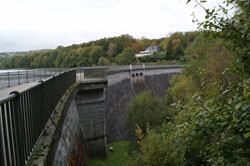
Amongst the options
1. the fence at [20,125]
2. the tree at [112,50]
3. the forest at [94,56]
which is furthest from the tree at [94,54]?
the fence at [20,125]

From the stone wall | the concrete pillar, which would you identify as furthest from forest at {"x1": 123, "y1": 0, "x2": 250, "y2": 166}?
the concrete pillar

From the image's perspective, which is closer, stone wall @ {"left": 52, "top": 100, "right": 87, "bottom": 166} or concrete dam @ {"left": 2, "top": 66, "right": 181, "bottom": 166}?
concrete dam @ {"left": 2, "top": 66, "right": 181, "bottom": 166}

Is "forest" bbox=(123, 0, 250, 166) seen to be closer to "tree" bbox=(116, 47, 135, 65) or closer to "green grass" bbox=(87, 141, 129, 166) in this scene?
"green grass" bbox=(87, 141, 129, 166)

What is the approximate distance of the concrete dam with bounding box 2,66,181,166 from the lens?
464 cm

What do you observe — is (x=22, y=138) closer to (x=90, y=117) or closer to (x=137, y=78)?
(x=90, y=117)

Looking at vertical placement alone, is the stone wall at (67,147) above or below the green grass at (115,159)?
above

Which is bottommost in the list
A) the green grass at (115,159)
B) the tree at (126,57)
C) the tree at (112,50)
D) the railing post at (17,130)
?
the green grass at (115,159)

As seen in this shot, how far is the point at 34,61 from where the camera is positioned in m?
60.3

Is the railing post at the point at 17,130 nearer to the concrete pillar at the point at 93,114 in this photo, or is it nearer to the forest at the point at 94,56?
the concrete pillar at the point at 93,114

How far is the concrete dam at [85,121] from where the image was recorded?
464 cm

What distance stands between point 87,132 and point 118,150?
4221mm

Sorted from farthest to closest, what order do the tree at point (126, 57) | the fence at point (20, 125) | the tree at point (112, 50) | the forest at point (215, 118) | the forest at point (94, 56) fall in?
1. the tree at point (112, 50)
2. the tree at point (126, 57)
3. the forest at point (94, 56)
4. the forest at point (215, 118)
5. the fence at point (20, 125)

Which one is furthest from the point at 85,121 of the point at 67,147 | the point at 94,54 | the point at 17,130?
the point at 94,54

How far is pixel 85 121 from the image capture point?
13211mm
